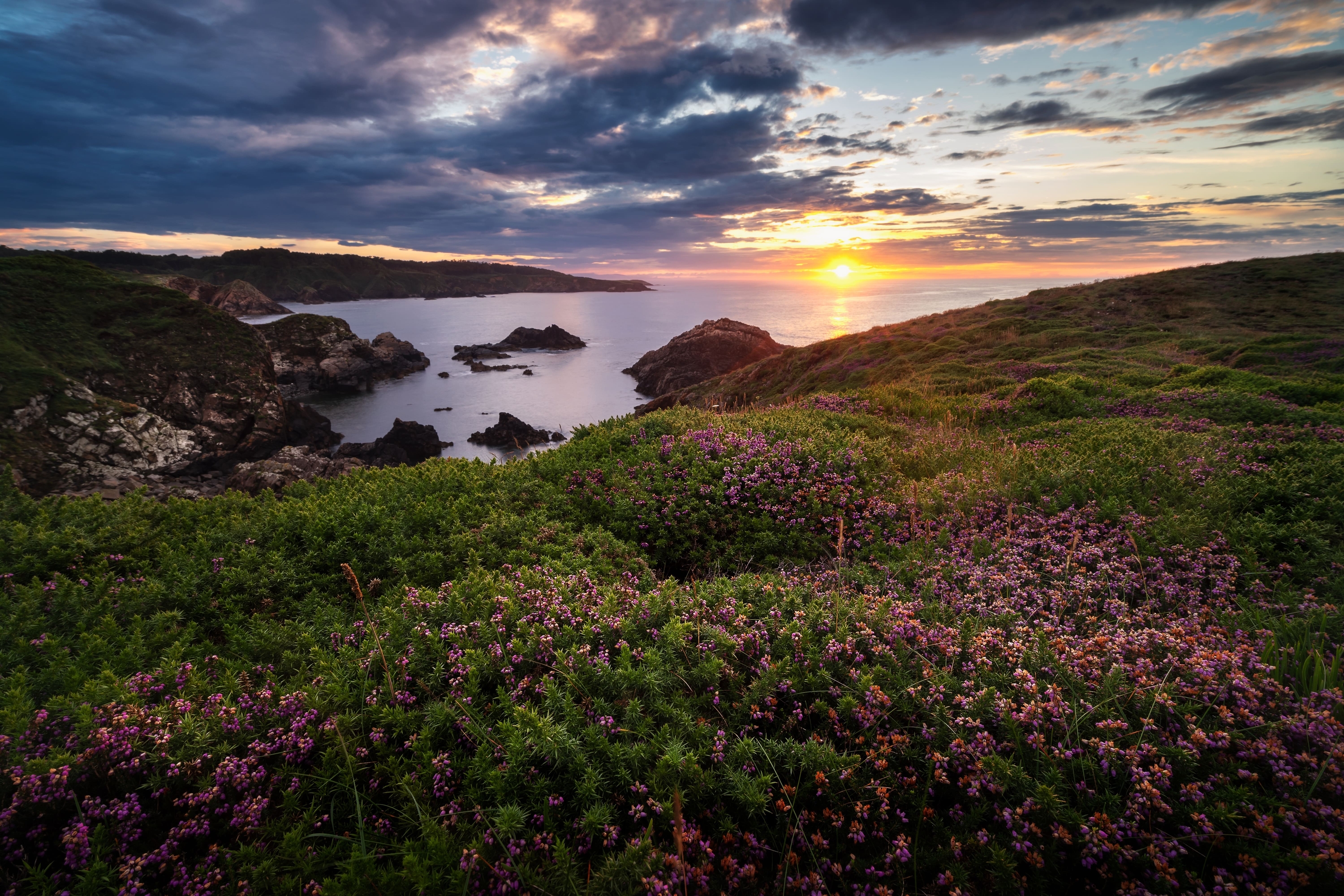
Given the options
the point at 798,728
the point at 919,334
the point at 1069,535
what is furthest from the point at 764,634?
the point at 919,334

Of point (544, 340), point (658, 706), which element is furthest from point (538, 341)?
point (658, 706)

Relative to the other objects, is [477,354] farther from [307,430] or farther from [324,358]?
[307,430]

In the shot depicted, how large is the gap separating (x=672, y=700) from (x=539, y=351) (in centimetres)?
9922

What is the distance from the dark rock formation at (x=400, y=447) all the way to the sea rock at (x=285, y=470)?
95 cm

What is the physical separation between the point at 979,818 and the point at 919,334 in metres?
39.3

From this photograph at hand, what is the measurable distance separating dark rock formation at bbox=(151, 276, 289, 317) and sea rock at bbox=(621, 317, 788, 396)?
392 feet

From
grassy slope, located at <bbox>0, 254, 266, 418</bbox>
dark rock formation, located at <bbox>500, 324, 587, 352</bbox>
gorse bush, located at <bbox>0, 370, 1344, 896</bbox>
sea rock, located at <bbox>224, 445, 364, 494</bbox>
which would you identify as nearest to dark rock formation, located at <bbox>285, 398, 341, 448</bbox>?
grassy slope, located at <bbox>0, 254, 266, 418</bbox>

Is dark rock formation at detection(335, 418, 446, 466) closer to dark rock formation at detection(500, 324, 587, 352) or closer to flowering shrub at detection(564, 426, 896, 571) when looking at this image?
flowering shrub at detection(564, 426, 896, 571)

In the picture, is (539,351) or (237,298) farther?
(237,298)

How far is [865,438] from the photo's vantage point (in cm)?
1089

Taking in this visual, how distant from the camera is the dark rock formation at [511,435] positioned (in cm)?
4238

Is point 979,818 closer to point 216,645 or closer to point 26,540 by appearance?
point 216,645

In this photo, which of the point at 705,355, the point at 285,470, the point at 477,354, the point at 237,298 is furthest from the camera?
the point at 237,298

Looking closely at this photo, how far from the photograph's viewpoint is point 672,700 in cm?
360
